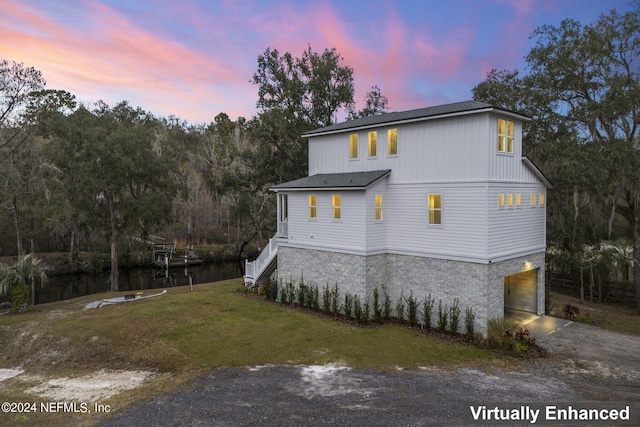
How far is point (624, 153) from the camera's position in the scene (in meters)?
16.5

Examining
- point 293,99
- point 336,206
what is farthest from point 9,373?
point 293,99

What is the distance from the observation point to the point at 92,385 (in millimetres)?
10328

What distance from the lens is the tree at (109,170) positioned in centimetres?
2588

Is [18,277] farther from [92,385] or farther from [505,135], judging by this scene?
[505,135]

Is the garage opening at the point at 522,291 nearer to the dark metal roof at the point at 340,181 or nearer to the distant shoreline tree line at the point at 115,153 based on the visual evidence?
the dark metal roof at the point at 340,181

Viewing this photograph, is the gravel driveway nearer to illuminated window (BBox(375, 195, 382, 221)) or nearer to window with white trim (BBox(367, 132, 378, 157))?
illuminated window (BBox(375, 195, 382, 221))

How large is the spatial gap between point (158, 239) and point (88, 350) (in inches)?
1265

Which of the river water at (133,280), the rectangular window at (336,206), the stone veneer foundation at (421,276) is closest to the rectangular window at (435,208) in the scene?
the stone veneer foundation at (421,276)

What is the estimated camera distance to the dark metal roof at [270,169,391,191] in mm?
15477

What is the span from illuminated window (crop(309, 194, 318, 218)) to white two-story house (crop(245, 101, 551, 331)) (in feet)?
Result: 0.19

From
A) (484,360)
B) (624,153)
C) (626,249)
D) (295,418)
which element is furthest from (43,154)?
(626,249)

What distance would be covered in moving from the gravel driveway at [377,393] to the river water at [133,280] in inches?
996

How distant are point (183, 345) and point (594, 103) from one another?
21043 millimetres

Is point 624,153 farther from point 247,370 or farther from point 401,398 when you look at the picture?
point 247,370
